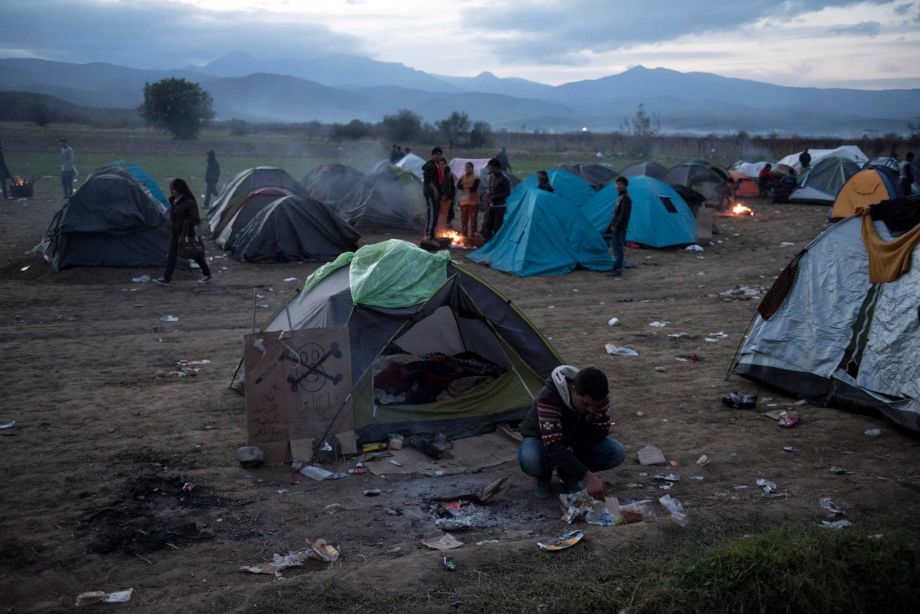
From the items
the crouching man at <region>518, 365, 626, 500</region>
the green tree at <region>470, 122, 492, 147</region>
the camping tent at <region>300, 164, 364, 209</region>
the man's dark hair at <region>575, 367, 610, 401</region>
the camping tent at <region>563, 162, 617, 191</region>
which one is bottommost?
the crouching man at <region>518, 365, 626, 500</region>

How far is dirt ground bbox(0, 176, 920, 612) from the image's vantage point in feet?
14.5

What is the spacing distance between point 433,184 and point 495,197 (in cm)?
144

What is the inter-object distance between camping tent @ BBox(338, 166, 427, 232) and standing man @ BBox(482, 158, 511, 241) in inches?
130

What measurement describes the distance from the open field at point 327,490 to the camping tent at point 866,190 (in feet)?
38.8

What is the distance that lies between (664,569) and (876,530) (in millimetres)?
1638

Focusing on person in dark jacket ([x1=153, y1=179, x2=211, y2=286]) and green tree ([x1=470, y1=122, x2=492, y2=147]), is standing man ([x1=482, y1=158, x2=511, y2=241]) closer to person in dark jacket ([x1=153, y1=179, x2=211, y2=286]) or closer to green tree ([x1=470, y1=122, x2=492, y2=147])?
person in dark jacket ([x1=153, y1=179, x2=211, y2=286])

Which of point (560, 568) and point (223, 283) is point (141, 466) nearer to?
point (560, 568)

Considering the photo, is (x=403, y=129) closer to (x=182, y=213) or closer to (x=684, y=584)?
(x=182, y=213)

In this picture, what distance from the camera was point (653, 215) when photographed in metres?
17.2

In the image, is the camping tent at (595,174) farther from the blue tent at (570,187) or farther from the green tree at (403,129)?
the green tree at (403,129)

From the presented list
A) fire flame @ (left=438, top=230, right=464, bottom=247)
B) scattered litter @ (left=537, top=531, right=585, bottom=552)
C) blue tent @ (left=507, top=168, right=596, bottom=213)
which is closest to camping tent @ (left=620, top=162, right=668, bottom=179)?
blue tent @ (left=507, top=168, right=596, bottom=213)

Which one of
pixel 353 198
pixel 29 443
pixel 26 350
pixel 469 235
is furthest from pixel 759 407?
pixel 353 198

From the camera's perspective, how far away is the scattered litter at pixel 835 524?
4801 mm

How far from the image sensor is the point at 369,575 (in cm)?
414
